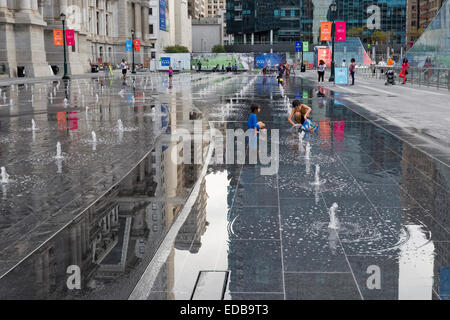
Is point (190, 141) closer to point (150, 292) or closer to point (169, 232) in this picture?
point (169, 232)

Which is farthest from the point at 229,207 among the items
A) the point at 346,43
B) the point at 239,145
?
the point at 346,43

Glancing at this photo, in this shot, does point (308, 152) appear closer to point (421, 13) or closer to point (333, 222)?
point (333, 222)

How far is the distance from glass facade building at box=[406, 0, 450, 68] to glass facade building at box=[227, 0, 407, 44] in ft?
361

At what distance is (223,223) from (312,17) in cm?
15382

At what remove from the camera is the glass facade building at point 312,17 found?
152250 mm

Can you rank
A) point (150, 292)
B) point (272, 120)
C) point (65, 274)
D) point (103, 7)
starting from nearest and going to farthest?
point (150, 292), point (65, 274), point (272, 120), point (103, 7)

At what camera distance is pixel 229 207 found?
780 centimetres

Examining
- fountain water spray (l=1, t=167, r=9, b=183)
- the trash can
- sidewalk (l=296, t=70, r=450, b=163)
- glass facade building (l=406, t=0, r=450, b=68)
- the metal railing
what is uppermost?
glass facade building (l=406, t=0, r=450, b=68)

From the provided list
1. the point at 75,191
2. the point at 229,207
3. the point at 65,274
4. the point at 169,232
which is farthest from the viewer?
the point at 75,191

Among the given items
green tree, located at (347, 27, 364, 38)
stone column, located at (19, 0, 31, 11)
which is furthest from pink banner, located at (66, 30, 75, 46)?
green tree, located at (347, 27, 364, 38)

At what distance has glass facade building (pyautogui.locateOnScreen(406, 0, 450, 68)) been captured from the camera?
35.8 meters

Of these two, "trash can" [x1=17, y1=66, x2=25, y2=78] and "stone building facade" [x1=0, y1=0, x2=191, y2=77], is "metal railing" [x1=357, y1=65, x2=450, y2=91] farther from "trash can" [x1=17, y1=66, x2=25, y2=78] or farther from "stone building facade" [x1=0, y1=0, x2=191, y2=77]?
"stone building facade" [x1=0, y1=0, x2=191, y2=77]

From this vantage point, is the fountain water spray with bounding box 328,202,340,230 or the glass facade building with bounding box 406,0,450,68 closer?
the fountain water spray with bounding box 328,202,340,230

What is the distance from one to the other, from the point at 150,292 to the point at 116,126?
1307 cm
